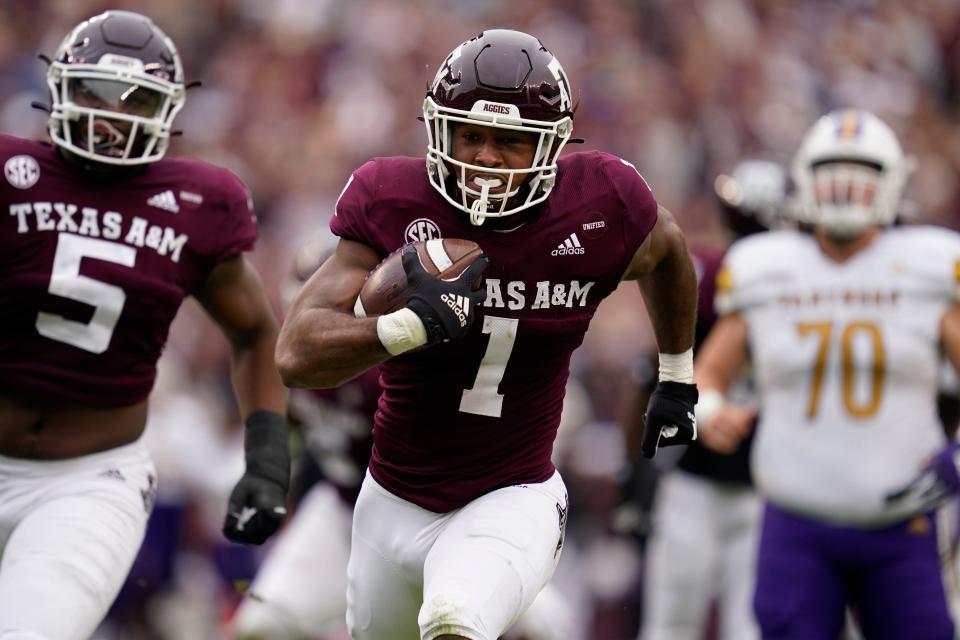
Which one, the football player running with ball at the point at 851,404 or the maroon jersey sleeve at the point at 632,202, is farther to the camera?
the football player running with ball at the point at 851,404

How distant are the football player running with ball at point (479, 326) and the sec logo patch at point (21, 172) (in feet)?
3.10

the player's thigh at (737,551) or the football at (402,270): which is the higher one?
the football at (402,270)

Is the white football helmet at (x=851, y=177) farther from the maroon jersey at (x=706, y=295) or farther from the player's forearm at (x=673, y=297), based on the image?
the player's forearm at (x=673, y=297)

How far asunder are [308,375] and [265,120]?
7.16 meters

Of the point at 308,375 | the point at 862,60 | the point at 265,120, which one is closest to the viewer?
the point at 308,375

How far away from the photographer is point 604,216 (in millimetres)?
4234

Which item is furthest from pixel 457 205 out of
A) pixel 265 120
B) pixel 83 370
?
pixel 265 120

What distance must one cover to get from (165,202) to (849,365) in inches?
99.5

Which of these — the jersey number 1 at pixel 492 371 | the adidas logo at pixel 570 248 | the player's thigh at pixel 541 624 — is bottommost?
the player's thigh at pixel 541 624

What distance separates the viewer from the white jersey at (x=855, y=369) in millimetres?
5848

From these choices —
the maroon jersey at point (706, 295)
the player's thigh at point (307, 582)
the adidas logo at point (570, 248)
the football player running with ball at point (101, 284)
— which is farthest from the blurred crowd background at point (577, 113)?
the adidas logo at point (570, 248)

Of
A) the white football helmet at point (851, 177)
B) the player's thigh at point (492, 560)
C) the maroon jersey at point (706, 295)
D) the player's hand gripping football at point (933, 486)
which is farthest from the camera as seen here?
the maroon jersey at point (706, 295)

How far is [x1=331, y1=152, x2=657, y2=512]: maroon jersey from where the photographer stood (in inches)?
163

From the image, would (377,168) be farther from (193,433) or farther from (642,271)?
(193,433)
